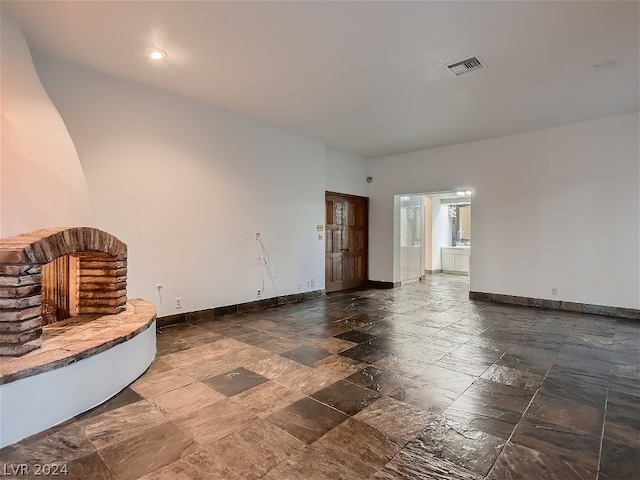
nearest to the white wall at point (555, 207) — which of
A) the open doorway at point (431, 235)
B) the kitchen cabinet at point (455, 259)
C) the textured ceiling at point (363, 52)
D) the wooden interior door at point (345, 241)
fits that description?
the textured ceiling at point (363, 52)

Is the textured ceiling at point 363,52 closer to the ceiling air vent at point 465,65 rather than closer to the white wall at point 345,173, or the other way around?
the ceiling air vent at point 465,65

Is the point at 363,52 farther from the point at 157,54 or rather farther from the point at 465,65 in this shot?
the point at 157,54

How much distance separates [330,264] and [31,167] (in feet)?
17.3

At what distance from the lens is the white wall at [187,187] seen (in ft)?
12.4

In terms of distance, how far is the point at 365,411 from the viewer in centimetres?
230

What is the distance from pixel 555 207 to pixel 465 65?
11.2 ft

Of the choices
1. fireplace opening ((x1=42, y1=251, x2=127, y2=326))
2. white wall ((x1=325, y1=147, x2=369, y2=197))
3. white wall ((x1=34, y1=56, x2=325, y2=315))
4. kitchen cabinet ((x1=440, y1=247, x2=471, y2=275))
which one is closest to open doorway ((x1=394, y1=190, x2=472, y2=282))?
kitchen cabinet ((x1=440, y1=247, x2=471, y2=275))

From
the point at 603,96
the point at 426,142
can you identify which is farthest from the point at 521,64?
the point at 426,142

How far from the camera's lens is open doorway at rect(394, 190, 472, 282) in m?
8.00

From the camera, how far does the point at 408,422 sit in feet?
7.11

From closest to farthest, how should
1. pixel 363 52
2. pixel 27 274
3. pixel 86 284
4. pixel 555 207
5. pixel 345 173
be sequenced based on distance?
pixel 27 274 < pixel 86 284 < pixel 363 52 < pixel 555 207 < pixel 345 173

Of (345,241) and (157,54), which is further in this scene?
(345,241)

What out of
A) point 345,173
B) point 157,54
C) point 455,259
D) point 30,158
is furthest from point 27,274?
point 455,259

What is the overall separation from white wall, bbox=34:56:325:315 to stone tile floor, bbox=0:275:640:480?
92 cm
